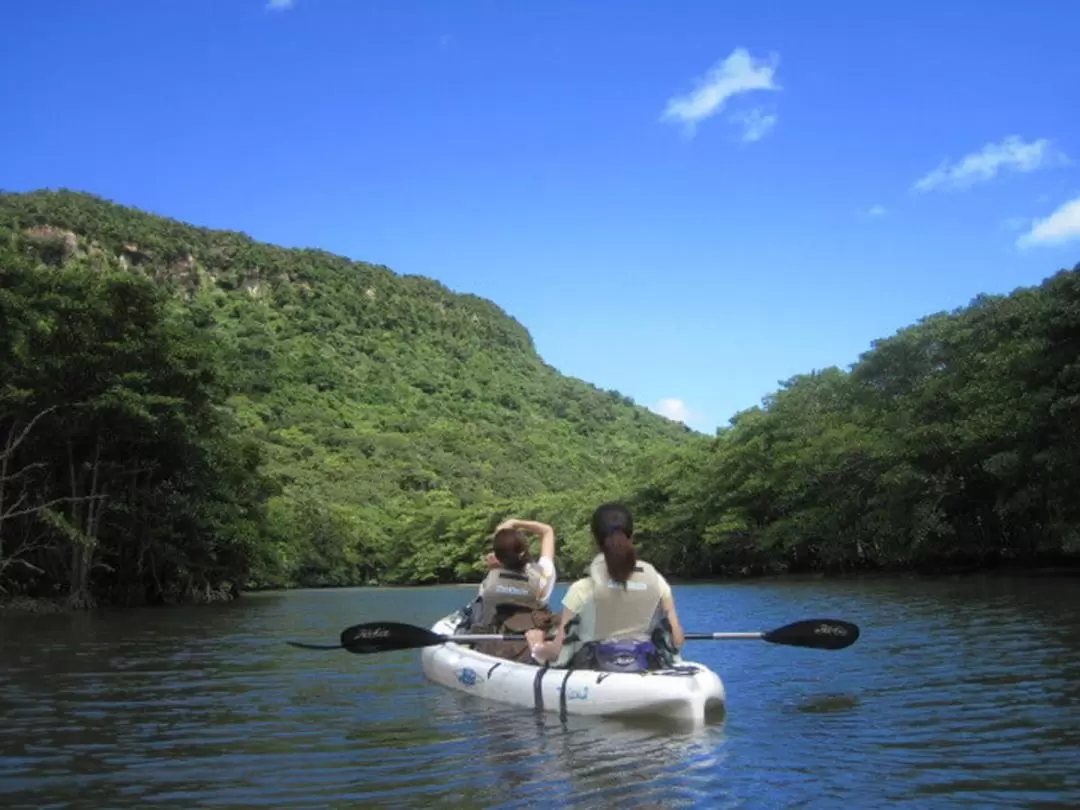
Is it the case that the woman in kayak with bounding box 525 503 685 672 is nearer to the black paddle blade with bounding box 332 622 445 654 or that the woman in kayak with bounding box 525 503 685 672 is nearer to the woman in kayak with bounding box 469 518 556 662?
the woman in kayak with bounding box 469 518 556 662

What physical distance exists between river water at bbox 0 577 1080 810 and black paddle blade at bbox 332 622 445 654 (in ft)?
1.85

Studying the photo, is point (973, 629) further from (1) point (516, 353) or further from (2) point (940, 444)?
(1) point (516, 353)

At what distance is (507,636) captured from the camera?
10.1 m

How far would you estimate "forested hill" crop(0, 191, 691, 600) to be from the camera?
94.9ft

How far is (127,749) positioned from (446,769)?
8.80 feet

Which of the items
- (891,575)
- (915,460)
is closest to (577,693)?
(915,460)

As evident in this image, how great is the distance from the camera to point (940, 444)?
35.0 m

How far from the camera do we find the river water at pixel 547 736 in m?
5.86

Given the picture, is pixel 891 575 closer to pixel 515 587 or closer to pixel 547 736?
pixel 515 587

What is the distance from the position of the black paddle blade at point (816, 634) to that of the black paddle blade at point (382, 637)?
3388 millimetres

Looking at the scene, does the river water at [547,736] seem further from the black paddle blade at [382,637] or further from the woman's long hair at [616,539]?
the woman's long hair at [616,539]

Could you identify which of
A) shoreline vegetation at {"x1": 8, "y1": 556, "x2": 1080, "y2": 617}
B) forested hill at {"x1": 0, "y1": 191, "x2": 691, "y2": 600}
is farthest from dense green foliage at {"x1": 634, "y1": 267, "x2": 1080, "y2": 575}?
forested hill at {"x1": 0, "y1": 191, "x2": 691, "y2": 600}

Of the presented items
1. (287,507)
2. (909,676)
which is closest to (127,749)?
(909,676)

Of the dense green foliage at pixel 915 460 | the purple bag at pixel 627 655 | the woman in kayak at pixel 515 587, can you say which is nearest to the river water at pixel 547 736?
the purple bag at pixel 627 655
